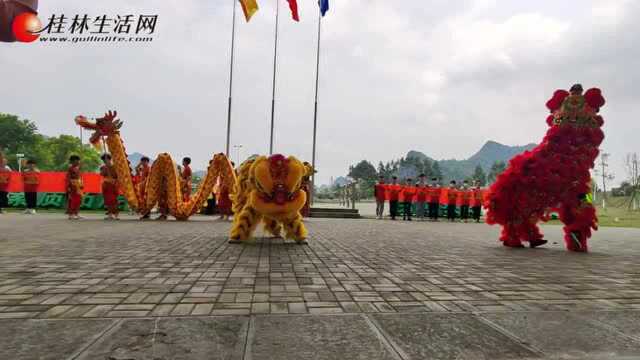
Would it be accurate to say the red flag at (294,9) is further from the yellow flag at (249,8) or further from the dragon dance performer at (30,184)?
the dragon dance performer at (30,184)

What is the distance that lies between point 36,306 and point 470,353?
2759 millimetres

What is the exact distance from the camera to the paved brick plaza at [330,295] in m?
2.27

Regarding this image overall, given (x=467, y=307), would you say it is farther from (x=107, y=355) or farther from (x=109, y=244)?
(x=109, y=244)

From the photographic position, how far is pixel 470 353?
79.6 inches

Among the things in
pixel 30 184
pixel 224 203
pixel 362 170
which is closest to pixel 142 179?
pixel 224 203

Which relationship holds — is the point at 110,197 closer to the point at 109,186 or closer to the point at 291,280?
the point at 109,186

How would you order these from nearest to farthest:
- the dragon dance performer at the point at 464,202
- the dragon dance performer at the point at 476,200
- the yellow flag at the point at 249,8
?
the dragon dance performer at the point at 476,200 < the dragon dance performer at the point at 464,202 < the yellow flag at the point at 249,8

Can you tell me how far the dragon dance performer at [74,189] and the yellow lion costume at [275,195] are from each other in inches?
335

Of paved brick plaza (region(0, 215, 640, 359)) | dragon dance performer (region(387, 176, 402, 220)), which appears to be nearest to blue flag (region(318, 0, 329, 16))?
dragon dance performer (region(387, 176, 402, 220))

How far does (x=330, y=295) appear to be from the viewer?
320 cm

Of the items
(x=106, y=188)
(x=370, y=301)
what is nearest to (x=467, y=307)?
(x=370, y=301)

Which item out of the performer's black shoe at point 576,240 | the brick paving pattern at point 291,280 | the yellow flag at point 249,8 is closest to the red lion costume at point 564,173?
the performer's black shoe at point 576,240

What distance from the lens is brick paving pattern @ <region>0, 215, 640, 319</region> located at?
2863 mm

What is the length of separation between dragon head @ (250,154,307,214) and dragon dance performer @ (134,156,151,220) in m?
7.43
